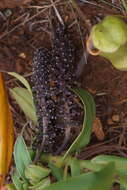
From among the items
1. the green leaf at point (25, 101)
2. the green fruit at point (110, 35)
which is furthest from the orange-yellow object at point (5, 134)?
the green fruit at point (110, 35)

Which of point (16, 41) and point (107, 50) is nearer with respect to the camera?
point (107, 50)

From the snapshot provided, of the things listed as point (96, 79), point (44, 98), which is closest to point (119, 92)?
point (96, 79)

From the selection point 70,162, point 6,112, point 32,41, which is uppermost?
point 32,41

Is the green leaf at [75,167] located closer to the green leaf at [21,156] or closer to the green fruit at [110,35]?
the green leaf at [21,156]

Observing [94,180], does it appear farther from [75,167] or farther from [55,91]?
[55,91]

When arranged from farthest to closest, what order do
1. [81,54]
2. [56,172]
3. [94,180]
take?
[81,54] < [56,172] < [94,180]

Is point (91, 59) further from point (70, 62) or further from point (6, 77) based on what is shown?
point (6, 77)

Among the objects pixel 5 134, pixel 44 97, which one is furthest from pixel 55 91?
pixel 5 134
